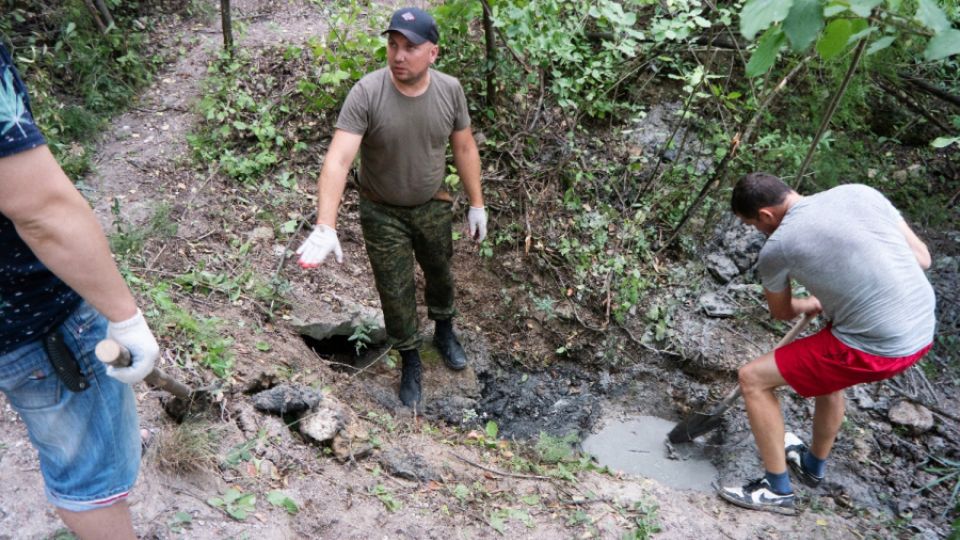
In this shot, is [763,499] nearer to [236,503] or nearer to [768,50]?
[768,50]

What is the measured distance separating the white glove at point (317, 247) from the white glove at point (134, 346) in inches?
45.3

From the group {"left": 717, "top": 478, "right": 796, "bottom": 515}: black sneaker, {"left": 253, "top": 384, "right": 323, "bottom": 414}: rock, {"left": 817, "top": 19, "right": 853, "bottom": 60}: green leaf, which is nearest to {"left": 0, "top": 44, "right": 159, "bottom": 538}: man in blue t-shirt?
{"left": 253, "top": 384, "right": 323, "bottom": 414}: rock

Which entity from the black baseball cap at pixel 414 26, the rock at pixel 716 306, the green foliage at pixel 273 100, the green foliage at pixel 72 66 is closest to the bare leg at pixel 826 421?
the rock at pixel 716 306

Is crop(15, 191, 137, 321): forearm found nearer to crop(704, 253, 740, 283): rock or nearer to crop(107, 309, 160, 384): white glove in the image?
crop(107, 309, 160, 384): white glove

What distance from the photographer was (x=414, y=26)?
2.87 m

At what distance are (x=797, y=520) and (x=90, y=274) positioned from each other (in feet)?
10.3

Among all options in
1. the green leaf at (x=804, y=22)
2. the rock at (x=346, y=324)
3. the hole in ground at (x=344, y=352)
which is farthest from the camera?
the hole in ground at (x=344, y=352)

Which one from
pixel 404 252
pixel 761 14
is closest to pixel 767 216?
pixel 761 14

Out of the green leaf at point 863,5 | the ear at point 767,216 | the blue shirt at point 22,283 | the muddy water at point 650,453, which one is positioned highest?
the green leaf at point 863,5

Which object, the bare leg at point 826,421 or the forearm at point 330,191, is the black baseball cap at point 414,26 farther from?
the bare leg at point 826,421

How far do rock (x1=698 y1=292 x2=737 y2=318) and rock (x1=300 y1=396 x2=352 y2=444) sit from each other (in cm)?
259

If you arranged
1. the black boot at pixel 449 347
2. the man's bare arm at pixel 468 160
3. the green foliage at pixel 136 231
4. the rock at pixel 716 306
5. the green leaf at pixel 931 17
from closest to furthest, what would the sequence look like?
the green leaf at pixel 931 17, the man's bare arm at pixel 468 160, the green foliage at pixel 136 231, the black boot at pixel 449 347, the rock at pixel 716 306

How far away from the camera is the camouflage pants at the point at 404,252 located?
3379 mm

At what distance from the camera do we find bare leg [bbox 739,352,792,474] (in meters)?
2.92
